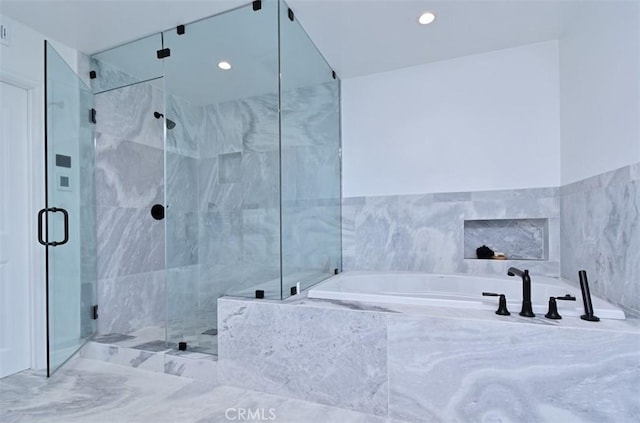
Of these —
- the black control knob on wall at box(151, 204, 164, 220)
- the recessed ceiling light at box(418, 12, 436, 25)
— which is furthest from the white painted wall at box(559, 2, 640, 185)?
the black control knob on wall at box(151, 204, 164, 220)

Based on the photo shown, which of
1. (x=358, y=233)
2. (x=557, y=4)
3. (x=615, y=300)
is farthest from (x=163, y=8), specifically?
(x=615, y=300)

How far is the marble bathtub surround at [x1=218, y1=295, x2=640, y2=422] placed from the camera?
122cm

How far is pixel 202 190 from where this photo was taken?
8.98ft

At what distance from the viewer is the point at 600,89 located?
1706 mm

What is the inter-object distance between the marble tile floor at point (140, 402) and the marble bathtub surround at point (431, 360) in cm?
8

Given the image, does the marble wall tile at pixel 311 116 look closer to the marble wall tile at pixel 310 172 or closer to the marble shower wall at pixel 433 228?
the marble wall tile at pixel 310 172

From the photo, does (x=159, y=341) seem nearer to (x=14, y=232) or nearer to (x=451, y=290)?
(x=14, y=232)

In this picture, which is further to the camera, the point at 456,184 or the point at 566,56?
the point at 456,184

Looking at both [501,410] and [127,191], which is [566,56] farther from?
[127,191]

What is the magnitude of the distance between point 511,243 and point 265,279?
2055 millimetres

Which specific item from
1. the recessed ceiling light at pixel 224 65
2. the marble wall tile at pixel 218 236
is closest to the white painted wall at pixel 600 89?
the recessed ceiling light at pixel 224 65

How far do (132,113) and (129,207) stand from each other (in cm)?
84

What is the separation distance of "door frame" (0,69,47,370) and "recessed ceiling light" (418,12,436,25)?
2652mm

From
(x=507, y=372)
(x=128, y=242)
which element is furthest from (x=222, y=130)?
(x=507, y=372)
